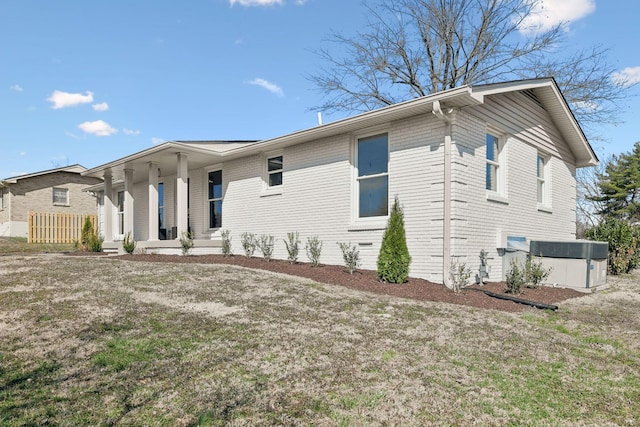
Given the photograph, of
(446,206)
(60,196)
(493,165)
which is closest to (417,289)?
(446,206)

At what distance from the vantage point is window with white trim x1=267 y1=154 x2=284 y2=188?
11.3 meters

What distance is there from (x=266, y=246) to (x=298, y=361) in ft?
22.8

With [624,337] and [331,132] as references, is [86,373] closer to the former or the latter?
[624,337]

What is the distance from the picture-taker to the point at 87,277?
7.04 m

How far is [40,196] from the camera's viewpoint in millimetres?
24031

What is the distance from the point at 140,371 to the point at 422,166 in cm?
653

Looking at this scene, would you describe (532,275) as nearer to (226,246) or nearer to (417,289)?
(417,289)

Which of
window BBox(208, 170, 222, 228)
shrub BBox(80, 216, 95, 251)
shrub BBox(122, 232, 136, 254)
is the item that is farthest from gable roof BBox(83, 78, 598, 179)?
shrub BBox(122, 232, 136, 254)

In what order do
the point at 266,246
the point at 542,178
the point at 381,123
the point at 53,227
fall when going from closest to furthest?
the point at 381,123 < the point at 266,246 < the point at 542,178 < the point at 53,227

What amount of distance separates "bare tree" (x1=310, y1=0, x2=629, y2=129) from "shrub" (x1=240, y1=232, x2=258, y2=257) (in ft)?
38.3

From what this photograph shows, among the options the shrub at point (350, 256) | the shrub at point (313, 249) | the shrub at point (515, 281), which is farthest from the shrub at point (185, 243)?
the shrub at point (515, 281)

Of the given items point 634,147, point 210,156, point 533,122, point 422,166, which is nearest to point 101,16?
point 210,156

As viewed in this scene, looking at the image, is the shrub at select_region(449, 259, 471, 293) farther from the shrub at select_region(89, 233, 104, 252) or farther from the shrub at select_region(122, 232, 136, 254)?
the shrub at select_region(89, 233, 104, 252)

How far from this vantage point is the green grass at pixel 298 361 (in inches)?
105
